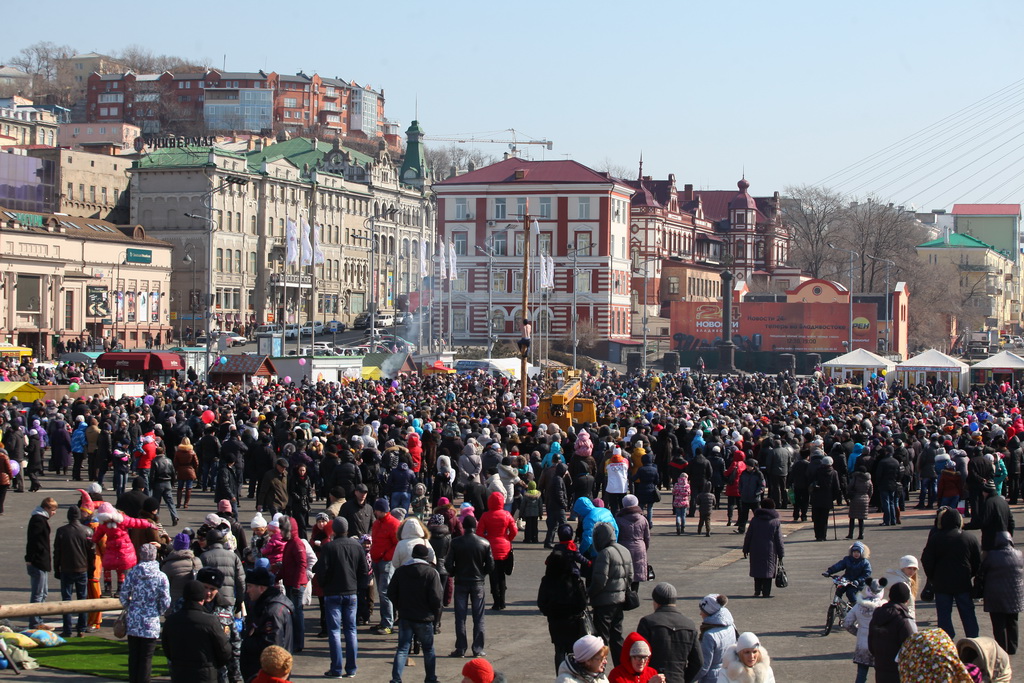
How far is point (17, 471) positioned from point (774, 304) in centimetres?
6006

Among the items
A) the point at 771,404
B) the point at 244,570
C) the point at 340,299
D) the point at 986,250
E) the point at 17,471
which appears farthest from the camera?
the point at 986,250

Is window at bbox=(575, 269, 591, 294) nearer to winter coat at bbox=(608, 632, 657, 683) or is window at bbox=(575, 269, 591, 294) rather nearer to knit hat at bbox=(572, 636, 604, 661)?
winter coat at bbox=(608, 632, 657, 683)

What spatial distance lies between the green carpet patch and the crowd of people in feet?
2.54

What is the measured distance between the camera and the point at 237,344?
7606 cm

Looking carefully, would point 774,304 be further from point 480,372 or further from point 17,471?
point 17,471

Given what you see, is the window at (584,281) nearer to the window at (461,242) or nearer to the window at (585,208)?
the window at (585,208)

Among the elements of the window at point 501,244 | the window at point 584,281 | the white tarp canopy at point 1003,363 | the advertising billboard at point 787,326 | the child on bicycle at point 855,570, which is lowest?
the child on bicycle at point 855,570

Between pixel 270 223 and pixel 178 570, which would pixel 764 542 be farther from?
pixel 270 223

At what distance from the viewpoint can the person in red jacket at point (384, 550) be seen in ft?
43.8

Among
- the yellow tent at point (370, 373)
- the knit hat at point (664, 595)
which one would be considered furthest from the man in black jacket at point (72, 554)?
the yellow tent at point (370, 373)

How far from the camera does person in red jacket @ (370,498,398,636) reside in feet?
43.8

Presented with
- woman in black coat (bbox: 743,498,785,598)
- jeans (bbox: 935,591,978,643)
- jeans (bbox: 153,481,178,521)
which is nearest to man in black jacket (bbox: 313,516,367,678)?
woman in black coat (bbox: 743,498,785,598)

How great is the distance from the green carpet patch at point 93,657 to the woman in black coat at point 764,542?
6528 millimetres

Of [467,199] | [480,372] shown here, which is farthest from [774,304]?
[480,372]
